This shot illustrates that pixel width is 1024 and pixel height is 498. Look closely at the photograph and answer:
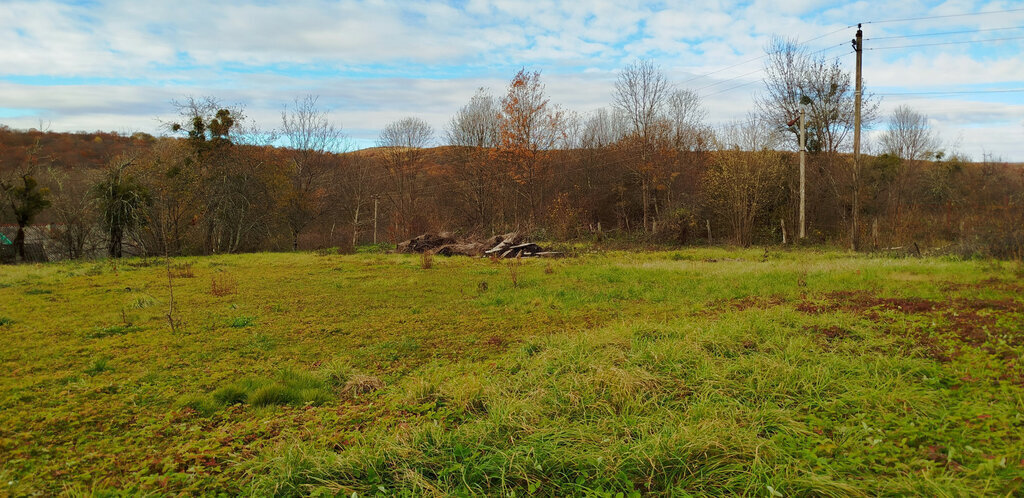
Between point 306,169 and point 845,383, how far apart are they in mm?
29556

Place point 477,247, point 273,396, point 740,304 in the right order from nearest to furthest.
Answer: point 273,396 → point 740,304 → point 477,247

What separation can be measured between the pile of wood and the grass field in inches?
395

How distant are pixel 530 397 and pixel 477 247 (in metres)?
16.1

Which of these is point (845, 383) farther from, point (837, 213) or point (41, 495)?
point (837, 213)

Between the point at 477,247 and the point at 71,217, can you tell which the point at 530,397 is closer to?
the point at 477,247

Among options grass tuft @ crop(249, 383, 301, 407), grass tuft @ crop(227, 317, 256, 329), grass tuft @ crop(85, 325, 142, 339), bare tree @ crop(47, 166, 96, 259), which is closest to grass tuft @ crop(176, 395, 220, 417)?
grass tuft @ crop(249, 383, 301, 407)

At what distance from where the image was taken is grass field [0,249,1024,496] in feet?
9.93

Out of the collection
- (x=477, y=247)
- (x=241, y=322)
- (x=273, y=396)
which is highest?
(x=477, y=247)

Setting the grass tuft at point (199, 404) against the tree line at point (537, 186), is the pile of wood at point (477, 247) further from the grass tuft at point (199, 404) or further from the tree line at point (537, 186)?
the grass tuft at point (199, 404)

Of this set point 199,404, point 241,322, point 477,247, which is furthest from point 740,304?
point 477,247

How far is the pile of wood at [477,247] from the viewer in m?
18.7

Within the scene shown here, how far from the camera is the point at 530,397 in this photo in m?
4.10

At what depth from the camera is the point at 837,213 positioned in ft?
84.8

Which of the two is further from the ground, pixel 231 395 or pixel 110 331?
pixel 110 331
